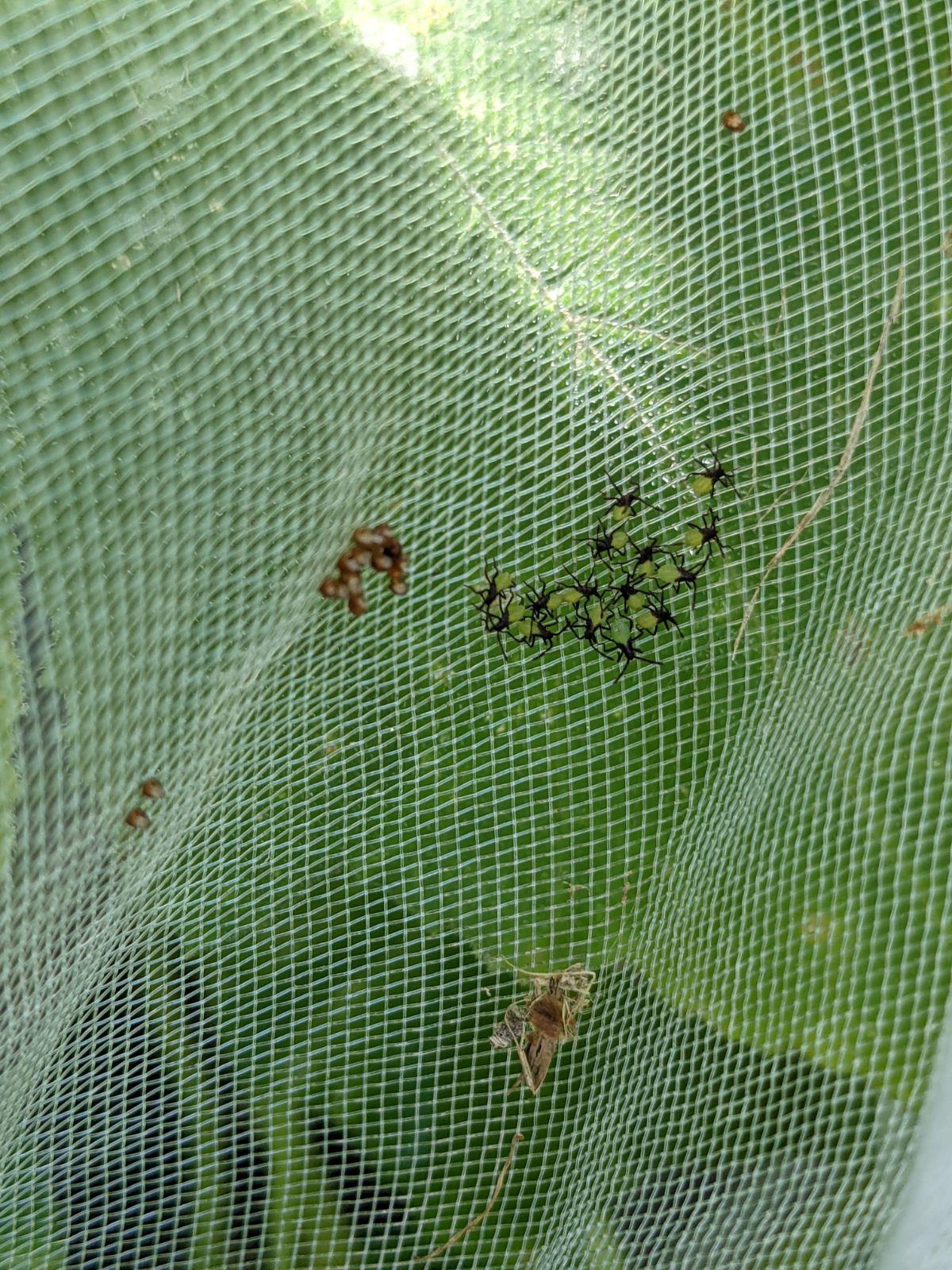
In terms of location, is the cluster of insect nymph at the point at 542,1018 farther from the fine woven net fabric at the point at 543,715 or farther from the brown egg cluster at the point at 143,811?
the brown egg cluster at the point at 143,811

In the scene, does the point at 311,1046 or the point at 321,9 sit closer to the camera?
the point at 321,9

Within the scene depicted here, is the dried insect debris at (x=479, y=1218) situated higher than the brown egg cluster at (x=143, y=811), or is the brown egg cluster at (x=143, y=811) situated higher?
the brown egg cluster at (x=143, y=811)

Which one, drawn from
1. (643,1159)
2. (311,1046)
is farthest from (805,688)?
(311,1046)

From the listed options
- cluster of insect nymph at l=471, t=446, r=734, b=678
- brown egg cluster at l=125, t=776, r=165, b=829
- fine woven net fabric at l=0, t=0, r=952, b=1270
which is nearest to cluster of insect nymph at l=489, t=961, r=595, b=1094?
fine woven net fabric at l=0, t=0, r=952, b=1270

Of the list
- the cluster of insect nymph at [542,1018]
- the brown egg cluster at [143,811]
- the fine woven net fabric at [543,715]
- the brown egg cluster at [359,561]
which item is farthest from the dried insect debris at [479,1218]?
the brown egg cluster at [359,561]

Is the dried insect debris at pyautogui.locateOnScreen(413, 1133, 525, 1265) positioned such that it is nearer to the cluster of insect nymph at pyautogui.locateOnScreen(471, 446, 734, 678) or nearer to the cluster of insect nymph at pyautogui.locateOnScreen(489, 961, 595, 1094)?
the cluster of insect nymph at pyautogui.locateOnScreen(489, 961, 595, 1094)

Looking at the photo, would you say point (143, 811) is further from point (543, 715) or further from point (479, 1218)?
point (479, 1218)

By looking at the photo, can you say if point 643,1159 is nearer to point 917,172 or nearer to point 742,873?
point 742,873
